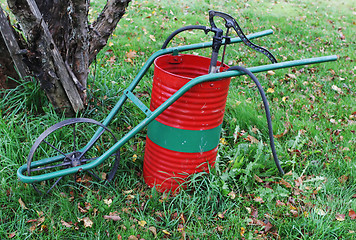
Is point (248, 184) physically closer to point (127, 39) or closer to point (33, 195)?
point (33, 195)

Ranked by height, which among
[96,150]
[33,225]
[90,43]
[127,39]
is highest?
[90,43]

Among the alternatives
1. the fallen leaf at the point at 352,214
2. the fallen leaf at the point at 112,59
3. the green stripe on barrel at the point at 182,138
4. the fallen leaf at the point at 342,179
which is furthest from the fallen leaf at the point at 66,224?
the fallen leaf at the point at 112,59

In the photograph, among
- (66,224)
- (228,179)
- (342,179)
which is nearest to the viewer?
(66,224)

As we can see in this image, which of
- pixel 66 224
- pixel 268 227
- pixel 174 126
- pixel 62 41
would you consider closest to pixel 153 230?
pixel 66 224

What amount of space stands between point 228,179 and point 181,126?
0.66m

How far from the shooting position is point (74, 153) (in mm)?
2252

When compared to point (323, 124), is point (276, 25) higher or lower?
higher

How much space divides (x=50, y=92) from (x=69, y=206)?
3.31ft

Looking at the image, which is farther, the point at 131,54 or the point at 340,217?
the point at 131,54

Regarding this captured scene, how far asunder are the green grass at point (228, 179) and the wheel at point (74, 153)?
0.09 meters

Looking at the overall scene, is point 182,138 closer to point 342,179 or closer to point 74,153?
point 74,153

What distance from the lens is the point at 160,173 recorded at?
2.36 metres

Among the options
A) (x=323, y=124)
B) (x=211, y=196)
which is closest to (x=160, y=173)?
(x=211, y=196)

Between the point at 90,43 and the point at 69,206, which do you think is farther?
the point at 90,43
